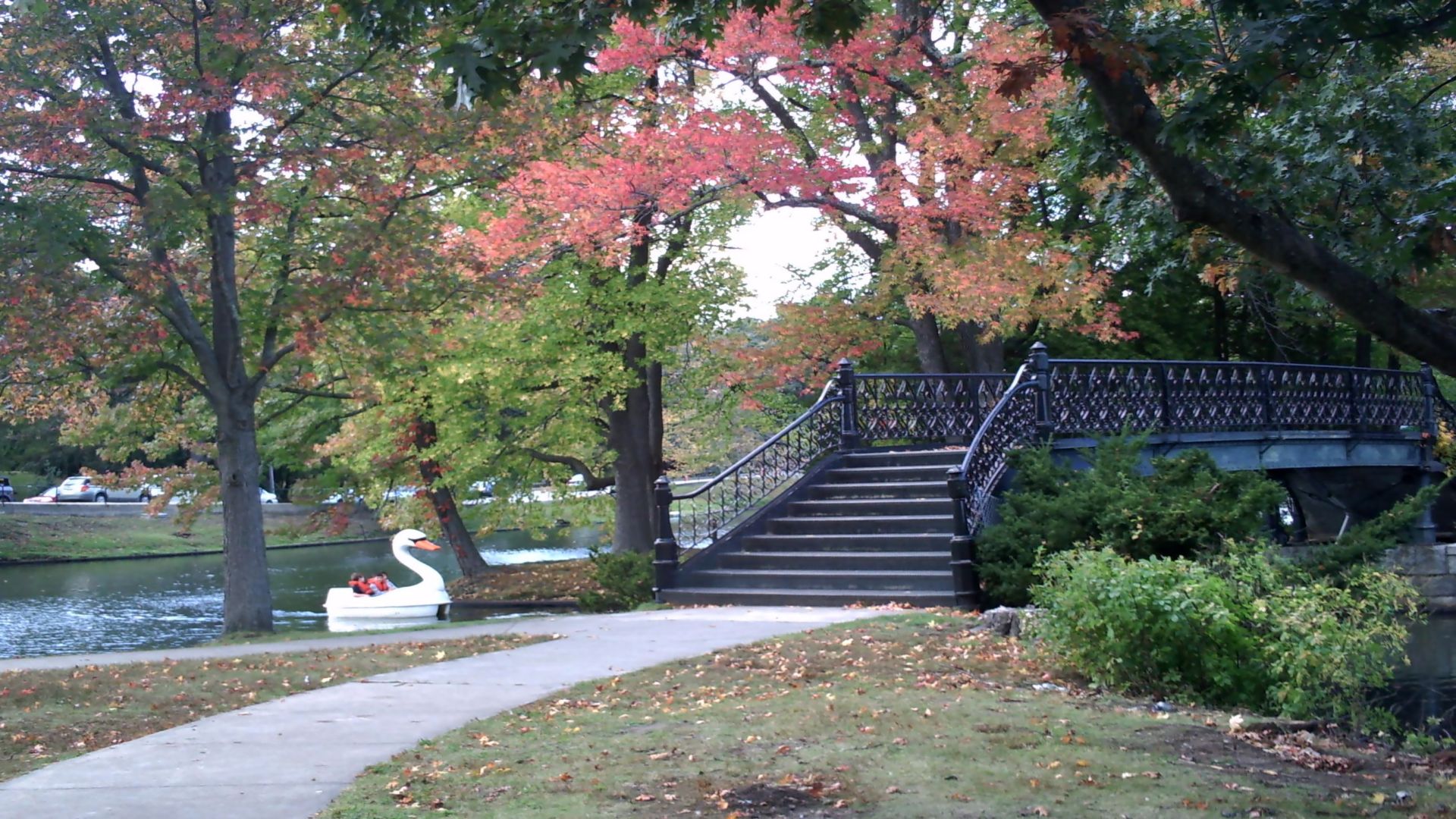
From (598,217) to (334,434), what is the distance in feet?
40.1

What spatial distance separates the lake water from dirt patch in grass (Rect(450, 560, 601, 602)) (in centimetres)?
Result: 89

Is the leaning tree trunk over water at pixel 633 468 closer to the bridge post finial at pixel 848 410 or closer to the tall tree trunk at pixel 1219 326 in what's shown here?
the bridge post finial at pixel 848 410

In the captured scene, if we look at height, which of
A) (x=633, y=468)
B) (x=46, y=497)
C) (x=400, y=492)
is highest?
(x=46, y=497)

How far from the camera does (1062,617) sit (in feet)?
31.7

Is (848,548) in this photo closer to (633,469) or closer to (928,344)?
(928,344)

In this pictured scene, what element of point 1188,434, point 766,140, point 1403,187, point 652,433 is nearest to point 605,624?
point 1403,187

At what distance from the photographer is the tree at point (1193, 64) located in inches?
254

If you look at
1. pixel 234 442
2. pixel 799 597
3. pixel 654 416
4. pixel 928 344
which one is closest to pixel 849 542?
pixel 799 597

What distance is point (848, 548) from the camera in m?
16.9

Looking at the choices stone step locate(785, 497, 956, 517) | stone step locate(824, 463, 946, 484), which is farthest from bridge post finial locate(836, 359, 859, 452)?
stone step locate(785, 497, 956, 517)

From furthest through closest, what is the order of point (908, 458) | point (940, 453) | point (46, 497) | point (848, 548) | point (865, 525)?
point (46, 497), point (908, 458), point (940, 453), point (865, 525), point (848, 548)

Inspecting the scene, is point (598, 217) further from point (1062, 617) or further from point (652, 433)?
point (1062, 617)

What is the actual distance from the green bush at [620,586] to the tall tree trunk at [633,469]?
9333 millimetres

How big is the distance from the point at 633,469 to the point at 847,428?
908 centimetres
